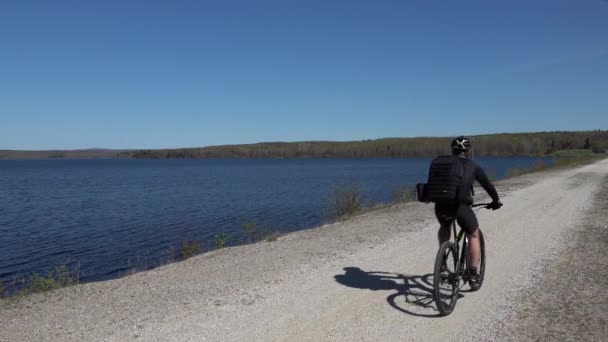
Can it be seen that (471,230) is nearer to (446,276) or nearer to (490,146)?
(446,276)

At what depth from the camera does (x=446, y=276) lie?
19.3ft

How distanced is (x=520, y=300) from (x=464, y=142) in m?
2.29

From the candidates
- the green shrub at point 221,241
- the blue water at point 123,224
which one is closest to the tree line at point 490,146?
the blue water at point 123,224

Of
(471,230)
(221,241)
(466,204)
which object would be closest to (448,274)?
(471,230)

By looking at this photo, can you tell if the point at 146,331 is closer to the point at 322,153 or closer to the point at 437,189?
the point at 437,189

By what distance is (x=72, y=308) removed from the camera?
646 cm

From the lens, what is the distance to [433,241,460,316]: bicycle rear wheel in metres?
5.57

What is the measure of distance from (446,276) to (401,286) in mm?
1168

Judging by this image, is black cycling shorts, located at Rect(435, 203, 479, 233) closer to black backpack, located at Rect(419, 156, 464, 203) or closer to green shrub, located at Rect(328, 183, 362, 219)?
black backpack, located at Rect(419, 156, 464, 203)

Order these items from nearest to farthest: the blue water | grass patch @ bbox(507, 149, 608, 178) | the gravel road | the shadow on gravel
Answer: the gravel road → the shadow on gravel → the blue water → grass patch @ bbox(507, 149, 608, 178)

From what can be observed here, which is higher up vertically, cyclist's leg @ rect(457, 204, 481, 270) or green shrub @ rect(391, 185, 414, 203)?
cyclist's leg @ rect(457, 204, 481, 270)

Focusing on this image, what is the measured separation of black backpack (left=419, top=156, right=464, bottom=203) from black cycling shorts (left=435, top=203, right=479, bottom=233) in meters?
0.13

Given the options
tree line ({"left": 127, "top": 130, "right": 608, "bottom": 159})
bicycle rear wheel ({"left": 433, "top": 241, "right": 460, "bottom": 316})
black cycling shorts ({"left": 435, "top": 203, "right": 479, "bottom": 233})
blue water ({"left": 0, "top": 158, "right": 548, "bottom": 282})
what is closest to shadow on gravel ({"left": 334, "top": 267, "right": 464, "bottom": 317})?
bicycle rear wheel ({"left": 433, "top": 241, "right": 460, "bottom": 316})

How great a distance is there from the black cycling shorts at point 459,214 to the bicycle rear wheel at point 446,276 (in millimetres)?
300
